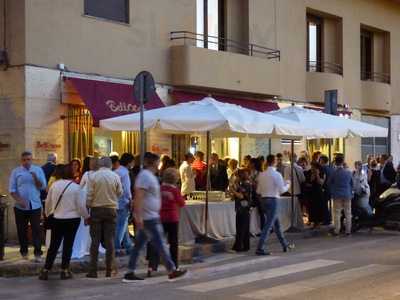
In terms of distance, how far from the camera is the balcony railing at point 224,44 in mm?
18391

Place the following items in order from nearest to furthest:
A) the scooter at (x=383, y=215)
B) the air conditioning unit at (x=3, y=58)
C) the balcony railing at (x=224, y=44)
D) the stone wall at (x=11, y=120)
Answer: the stone wall at (x=11, y=120), the air conditioning unit at (x=3, y=58), the scooter at (x=383, y=215), the balcony railing at (x=224, y=44)

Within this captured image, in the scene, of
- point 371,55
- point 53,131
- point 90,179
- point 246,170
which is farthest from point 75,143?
point 371,55

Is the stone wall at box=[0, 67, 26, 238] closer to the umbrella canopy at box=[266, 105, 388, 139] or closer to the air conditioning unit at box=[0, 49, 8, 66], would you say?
the air conditioning unit at box=[0, 49, 8, 66]

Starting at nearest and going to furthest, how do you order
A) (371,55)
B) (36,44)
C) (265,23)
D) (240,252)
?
(240,252), (36,44), (265,23), (371,55)

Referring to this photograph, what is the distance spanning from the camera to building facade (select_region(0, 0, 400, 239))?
14.7 m

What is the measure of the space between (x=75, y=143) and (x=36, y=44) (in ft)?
7.64

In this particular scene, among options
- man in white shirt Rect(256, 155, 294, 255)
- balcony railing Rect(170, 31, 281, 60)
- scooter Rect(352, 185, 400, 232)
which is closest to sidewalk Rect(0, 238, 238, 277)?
man in white shirt Rect(256, 155, 294, 255)

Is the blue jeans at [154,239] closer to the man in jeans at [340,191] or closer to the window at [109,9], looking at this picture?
the man in jeans at [340,191]

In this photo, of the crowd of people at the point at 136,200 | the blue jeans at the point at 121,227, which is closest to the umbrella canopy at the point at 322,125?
the crowd of people at the point at 136,200

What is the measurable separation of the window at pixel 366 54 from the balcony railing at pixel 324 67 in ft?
7.06

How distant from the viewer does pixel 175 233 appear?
34.3ft

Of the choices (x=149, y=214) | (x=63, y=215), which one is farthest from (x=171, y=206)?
(x=63, y=215)

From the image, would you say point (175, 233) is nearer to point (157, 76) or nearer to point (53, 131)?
point (53, 131)

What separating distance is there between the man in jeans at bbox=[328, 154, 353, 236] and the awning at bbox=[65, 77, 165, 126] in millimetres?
4299
